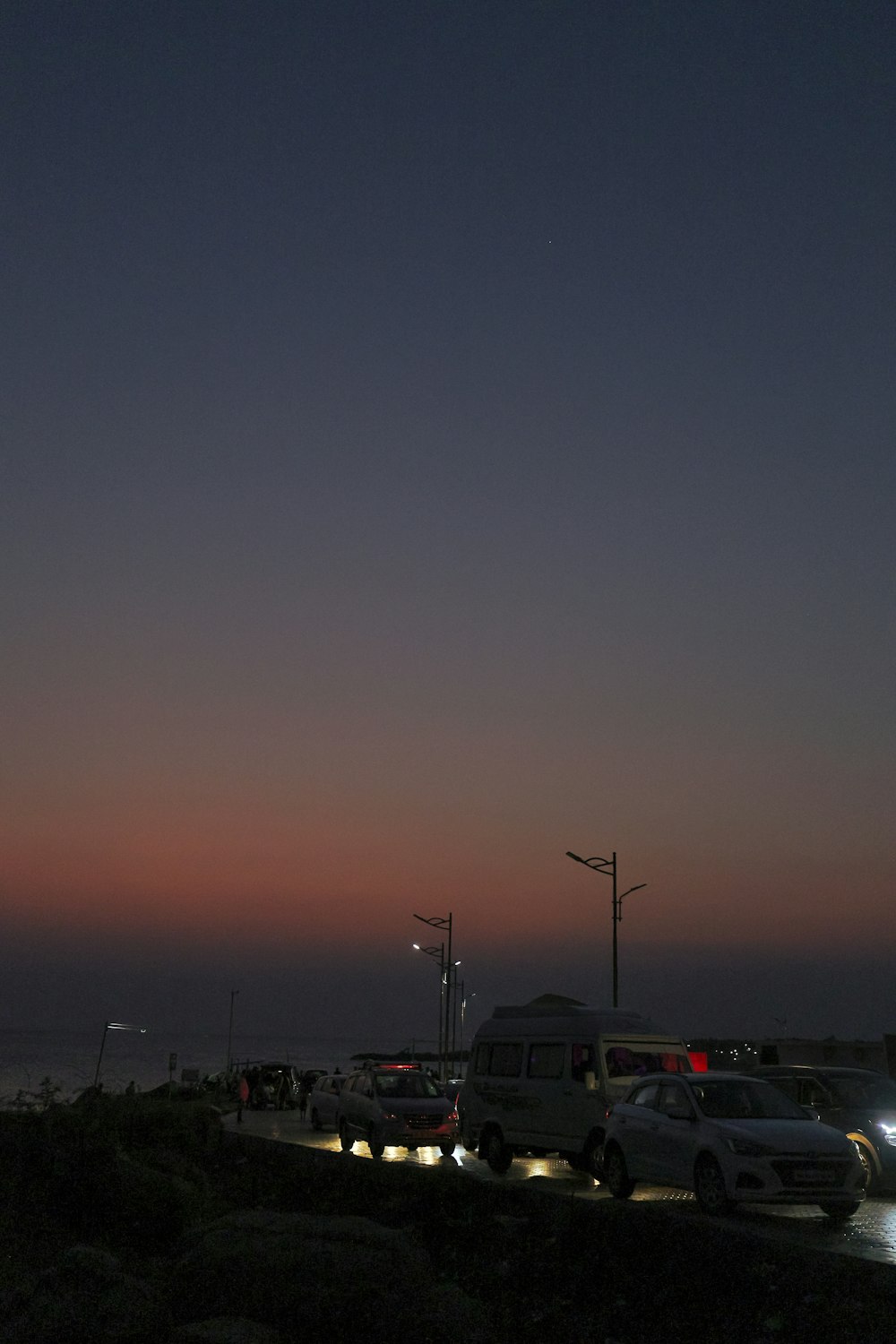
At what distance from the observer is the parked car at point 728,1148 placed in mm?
14602

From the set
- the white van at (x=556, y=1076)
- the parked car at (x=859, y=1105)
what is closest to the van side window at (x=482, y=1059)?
the white van at (x=556, y=1076)

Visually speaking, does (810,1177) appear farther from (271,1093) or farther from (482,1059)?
(271,1093)

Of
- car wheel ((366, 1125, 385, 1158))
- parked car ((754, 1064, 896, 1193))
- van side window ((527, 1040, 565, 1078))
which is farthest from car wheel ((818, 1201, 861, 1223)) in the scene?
car wheel ((366, 1125, 385, 1158))

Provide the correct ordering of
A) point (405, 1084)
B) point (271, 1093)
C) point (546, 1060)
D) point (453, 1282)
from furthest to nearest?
point (271, 1093) < point (405, 1084) < point (546, 1060) < point (453, 1282)

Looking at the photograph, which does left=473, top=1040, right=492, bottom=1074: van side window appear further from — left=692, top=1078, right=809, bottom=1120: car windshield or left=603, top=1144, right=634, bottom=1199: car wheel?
left=692, top=1078, right=809, bottom=1120: car windshield

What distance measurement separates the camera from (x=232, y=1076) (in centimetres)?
6481

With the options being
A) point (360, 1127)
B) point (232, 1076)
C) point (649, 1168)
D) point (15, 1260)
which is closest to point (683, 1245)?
point (649, 1168)

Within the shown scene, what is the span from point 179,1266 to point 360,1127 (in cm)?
1147

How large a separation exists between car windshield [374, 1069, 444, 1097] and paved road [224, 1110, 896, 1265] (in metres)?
1.17

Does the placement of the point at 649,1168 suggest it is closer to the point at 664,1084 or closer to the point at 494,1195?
the point at 664,1084

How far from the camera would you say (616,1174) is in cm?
1709

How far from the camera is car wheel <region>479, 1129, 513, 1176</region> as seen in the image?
70.1ft

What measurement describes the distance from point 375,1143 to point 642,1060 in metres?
7.45

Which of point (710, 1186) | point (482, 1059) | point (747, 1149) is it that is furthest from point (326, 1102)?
point (747, 1149)
